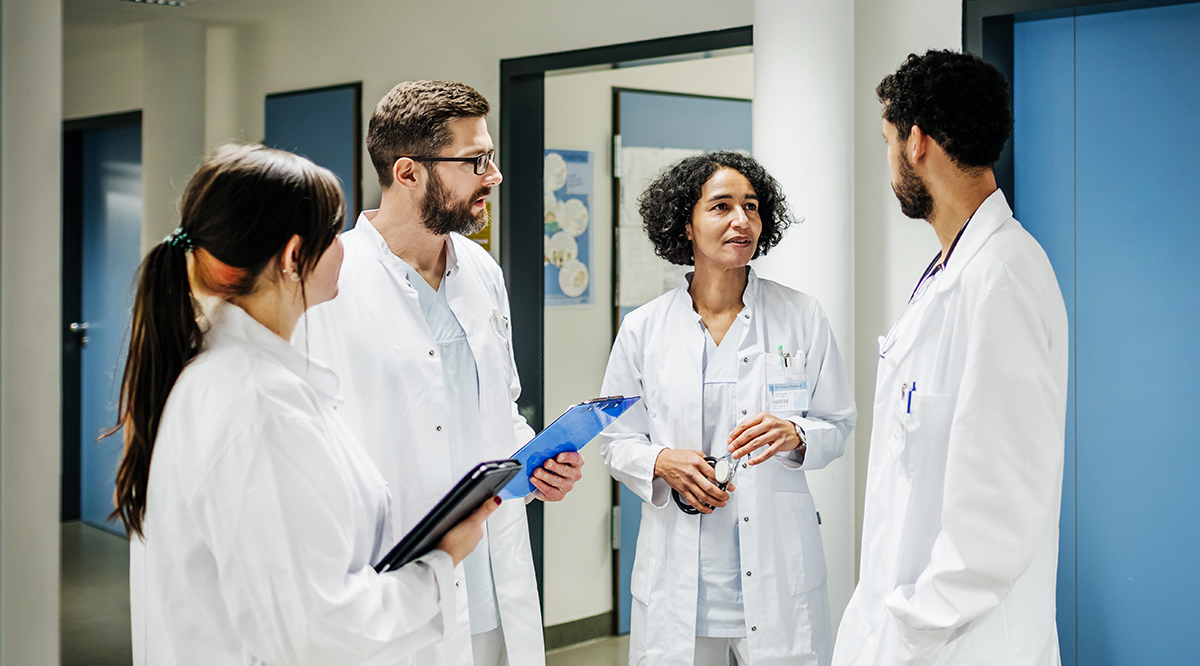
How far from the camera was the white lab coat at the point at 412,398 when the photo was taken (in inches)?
74.9

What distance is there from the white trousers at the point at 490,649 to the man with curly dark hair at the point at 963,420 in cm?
80

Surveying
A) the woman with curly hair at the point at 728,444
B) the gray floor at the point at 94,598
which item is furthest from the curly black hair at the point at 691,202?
the gray floor at the point at 94,598

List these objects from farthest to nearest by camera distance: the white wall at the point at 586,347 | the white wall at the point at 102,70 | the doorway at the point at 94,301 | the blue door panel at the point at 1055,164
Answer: the doorway at the point at 94,301
the white wall at the point at 102,70
the white wall at the point at 586,347
the blue door panel at the point at 1055,164

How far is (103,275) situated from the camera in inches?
240

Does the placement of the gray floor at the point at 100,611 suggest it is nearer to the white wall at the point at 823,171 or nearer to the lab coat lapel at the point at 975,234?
the white wall at the point at 823,171

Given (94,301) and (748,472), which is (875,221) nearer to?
(748,472)

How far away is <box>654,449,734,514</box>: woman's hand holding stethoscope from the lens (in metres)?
2.21

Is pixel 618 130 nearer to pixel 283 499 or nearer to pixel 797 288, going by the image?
pixel 797 288

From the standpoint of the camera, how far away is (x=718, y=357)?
2410 mm

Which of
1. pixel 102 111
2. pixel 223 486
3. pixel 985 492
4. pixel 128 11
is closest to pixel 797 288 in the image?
pixel 985 492

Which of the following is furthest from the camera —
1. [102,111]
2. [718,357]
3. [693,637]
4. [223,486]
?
[102,111]

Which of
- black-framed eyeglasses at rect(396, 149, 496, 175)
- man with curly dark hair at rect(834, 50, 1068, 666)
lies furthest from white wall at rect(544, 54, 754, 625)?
man with curly dark hair at rect(834, 50, 1068, 666)

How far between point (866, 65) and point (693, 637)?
1832mm

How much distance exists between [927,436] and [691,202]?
4.19 feet
